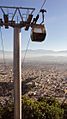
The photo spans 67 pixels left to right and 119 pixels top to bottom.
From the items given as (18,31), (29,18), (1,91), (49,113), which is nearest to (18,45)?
(18,31)

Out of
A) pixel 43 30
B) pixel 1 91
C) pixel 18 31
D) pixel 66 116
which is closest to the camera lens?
pixel 43 30

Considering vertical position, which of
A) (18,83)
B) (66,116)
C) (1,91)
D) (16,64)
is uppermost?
(16,64)

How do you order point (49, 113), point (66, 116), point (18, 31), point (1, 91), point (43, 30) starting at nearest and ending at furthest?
point (43, 30) < point (18, 31) < point (49, 113) < point (66, 116) < point (1, 91)

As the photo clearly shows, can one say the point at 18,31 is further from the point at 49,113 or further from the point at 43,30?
the point at 49,113

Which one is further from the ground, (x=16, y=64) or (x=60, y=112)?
(x=16, y=64)

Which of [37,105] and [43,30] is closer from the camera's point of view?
[43,30]

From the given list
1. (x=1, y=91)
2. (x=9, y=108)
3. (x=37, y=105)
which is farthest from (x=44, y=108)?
(x=1, y=91)

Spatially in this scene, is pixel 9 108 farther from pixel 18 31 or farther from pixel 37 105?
pixel 18 31
